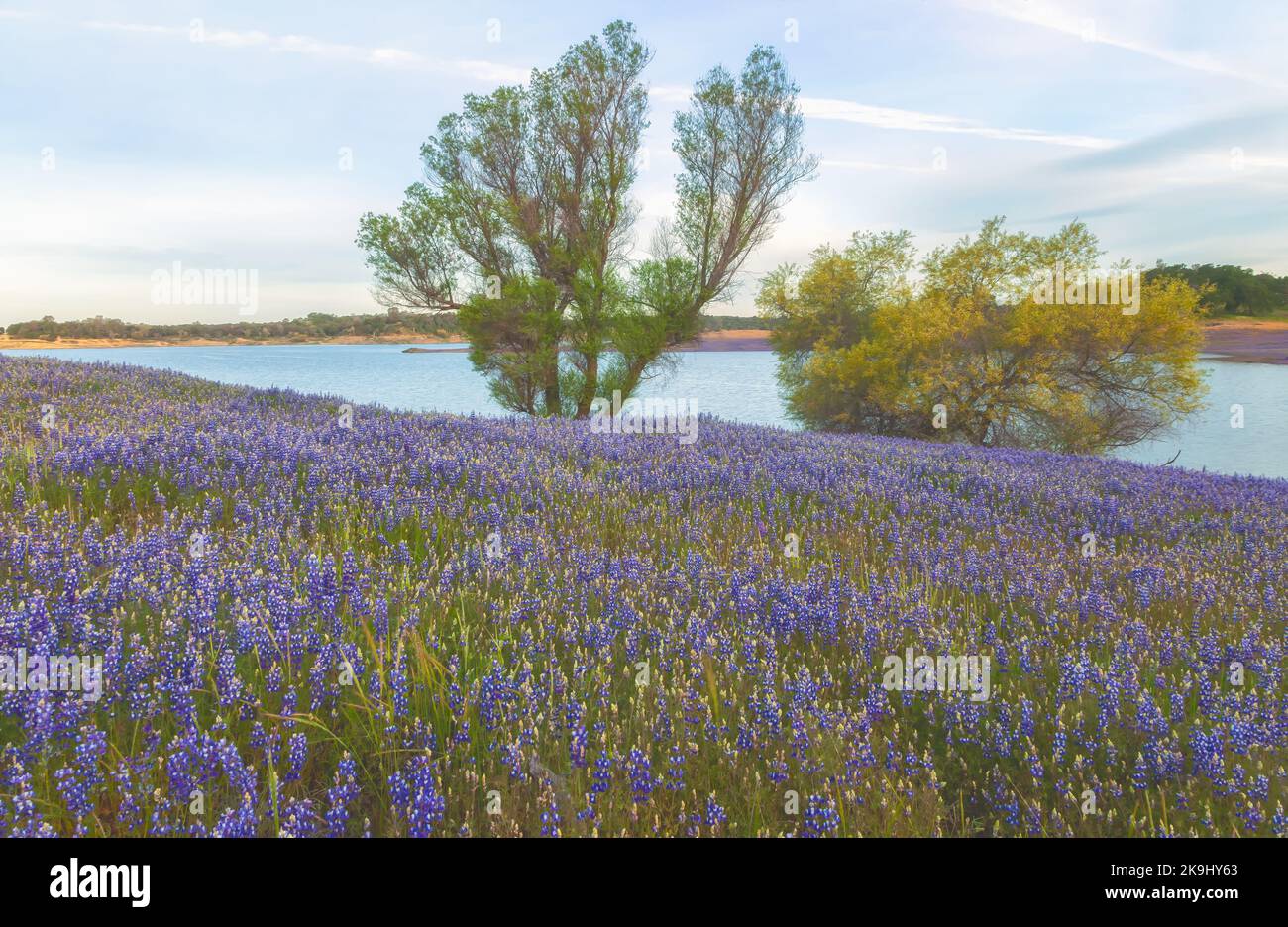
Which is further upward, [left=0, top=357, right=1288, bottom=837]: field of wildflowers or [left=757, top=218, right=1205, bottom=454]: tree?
[left=757, top=218, right=1205, bottom=454]: tree

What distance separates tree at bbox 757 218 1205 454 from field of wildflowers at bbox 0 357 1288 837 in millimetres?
20076

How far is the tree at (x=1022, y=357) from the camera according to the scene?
2388 centimetres

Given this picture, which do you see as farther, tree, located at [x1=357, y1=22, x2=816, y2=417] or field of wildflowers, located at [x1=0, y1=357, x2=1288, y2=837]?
tree, located at [x1=357, y1=22, x2=816, y2=417]

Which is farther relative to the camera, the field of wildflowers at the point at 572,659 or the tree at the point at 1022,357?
the tree at the point at 1022,357

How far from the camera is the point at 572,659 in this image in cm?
348

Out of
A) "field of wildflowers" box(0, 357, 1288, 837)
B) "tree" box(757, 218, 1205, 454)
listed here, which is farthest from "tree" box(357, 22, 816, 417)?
"field of wildflowers" box(0, 357, 1288, 837)

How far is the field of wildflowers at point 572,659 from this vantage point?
2367 mm

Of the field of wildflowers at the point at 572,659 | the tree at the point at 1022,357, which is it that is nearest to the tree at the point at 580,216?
the tree at the point at 1022,357

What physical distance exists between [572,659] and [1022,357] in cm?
2644

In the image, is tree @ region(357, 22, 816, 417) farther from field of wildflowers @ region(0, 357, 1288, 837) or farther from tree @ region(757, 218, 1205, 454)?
field of wildflowers @ region(0, 357, 1288, 837)

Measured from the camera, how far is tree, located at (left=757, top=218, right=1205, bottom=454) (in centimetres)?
2388

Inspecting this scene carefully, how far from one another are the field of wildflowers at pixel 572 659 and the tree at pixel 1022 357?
20.1 m

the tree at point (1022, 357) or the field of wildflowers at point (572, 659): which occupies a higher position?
the tree at point (1022, 357)

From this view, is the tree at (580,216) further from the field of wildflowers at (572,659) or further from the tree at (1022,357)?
the field of wildflowers at (572,659)
